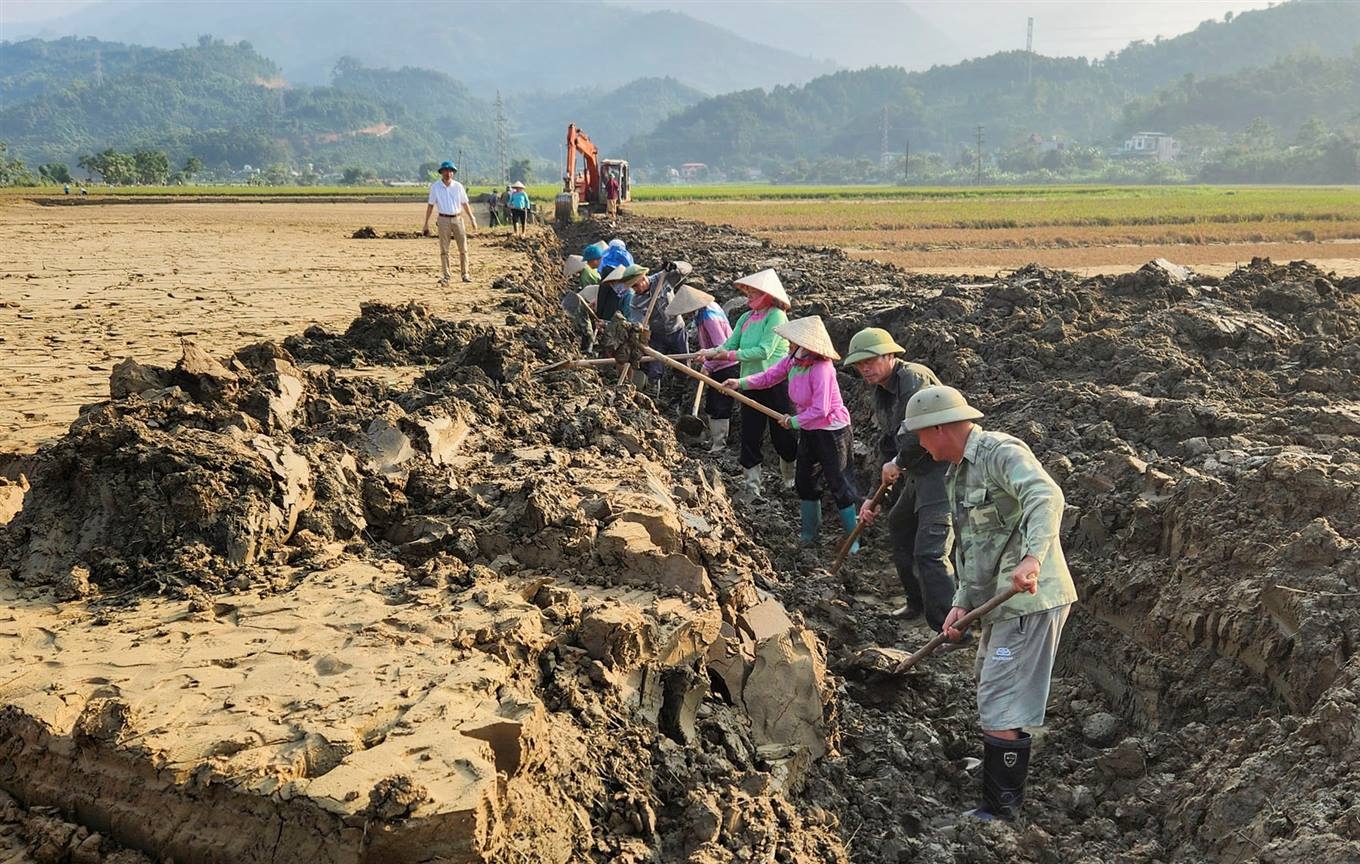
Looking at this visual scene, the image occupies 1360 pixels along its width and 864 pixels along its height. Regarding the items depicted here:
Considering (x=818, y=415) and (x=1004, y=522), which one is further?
(x=818, y=415)

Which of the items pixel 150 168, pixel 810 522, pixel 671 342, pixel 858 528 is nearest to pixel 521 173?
pixel 150 168

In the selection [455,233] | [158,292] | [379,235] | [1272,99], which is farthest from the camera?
[1272,99]

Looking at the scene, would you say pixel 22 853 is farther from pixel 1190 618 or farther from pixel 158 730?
pixel 1190 618

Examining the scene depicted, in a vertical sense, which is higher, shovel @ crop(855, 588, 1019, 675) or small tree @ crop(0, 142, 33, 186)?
small tree @ crop(0, 142, 33, 186)

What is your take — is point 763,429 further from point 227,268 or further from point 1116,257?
point 1116,257

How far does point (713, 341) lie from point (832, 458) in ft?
8.01

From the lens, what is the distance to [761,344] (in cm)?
827

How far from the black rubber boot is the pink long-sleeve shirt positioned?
10.6ft

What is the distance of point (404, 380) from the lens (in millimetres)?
8641

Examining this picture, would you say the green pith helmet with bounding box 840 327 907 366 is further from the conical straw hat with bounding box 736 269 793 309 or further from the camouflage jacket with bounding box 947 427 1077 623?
the conical straw hat with bounding box 736 269 793 309

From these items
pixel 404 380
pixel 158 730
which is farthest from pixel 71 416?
pixel 158 730

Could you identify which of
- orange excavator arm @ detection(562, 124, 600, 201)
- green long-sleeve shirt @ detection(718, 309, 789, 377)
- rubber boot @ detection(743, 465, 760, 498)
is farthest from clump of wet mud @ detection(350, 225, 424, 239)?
green long-sleeve shirt @ detection(718, 309, 789, 377)

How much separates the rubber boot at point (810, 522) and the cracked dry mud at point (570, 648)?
266 mm

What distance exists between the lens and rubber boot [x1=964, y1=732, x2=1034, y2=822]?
15.1 ft
